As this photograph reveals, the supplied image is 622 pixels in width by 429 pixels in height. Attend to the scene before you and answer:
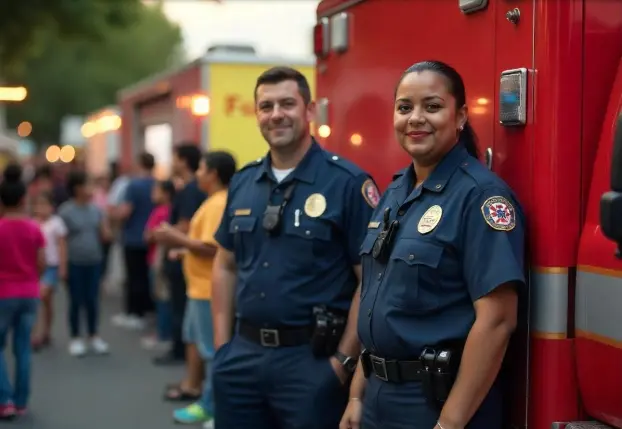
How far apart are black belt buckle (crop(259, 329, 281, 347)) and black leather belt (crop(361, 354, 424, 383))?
32.4 inches

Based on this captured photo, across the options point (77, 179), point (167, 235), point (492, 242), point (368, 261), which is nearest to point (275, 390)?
point (368, 261)

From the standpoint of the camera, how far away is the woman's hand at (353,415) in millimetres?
3486


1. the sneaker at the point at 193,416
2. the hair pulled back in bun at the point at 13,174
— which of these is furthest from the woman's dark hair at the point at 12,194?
the sneaker at the point at 193,416

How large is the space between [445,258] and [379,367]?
462 millimetres

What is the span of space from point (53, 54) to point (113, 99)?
4.39 metres

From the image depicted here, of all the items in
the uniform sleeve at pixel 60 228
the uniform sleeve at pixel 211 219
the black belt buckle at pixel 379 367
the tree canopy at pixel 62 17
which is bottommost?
the uniform sleeve at pixel 60 228

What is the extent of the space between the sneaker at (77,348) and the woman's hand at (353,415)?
22.4ft

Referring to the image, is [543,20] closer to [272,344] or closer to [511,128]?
[511,128]

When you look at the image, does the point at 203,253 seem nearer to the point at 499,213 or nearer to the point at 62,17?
the point at 499,213

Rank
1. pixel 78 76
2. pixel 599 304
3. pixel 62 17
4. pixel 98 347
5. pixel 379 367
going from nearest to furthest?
pixel 599 304 < pixel 379 367 < pixel 98 347 < pixel 62 17 < pixel 78 76

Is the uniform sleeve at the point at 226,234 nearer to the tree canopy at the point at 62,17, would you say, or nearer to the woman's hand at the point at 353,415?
the woman's hand at the point at 353,415

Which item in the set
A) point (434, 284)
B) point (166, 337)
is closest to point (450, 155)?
point (434, 284)

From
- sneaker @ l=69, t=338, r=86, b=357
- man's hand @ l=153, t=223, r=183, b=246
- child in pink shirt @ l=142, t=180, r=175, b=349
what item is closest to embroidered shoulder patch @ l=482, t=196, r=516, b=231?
man's hand @ l=153, t=223, r=183, b=246

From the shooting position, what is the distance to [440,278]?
302 cm
